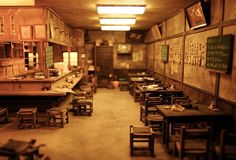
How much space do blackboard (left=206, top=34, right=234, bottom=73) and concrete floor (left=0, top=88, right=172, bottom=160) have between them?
7.95ft

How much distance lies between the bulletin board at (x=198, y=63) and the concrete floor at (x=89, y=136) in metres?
2.17

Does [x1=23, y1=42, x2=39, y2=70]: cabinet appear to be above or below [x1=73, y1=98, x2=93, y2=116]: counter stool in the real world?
above

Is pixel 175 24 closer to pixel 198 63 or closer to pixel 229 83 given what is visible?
pixel 198 63

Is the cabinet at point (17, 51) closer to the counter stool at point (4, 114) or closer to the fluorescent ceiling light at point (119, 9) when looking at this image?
the counter stool at point (4, 114)

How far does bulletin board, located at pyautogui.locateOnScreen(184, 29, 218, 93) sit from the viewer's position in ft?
19.7

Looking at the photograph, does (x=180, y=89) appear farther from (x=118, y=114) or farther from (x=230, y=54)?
(x=230, y=54)

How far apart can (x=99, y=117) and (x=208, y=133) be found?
5.01 meters

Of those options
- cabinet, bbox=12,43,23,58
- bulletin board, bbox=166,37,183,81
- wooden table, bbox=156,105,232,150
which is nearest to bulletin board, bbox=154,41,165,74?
bulletin board, bbox=166,37,183,81

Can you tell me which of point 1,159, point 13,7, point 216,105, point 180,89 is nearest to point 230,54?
point 216,105

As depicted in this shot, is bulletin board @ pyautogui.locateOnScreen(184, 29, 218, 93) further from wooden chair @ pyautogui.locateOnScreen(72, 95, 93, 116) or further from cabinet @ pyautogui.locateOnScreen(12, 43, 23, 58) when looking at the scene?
cabinet @ pyautogui.locateOnScreen(12, 43, 23, 58)

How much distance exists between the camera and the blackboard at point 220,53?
194 inches

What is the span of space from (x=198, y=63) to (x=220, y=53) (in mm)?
1494

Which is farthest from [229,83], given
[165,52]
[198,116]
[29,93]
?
[29,93]

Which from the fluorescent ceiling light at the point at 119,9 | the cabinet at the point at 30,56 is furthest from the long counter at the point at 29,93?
the cabinet at the point at 30,56
